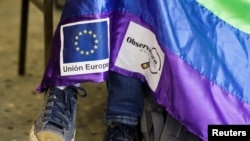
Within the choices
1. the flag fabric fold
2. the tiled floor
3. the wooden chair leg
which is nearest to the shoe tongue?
the flag fabric fold

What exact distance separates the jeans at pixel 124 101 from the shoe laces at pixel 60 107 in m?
0.11

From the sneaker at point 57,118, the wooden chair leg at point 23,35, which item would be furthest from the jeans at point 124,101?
the wooden chair leg at point 23,35

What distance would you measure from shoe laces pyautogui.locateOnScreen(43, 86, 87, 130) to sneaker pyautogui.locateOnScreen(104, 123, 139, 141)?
139 millimetres

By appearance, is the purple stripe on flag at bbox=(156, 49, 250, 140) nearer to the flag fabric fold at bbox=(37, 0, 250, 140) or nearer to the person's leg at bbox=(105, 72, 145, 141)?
the flag fabric fold at bbox=(37, 0, 250, 140)

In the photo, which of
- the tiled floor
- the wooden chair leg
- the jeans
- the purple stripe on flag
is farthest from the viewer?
the wooden chair leg

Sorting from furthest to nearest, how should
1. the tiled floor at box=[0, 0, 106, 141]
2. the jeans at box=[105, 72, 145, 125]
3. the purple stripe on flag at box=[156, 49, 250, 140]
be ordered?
the tiled floor at box=[0, 0, 106, 141]
the jeans at box=[105, 72, 145, 125]
the purple stripe on flag at box=[156, 49, 250, 140]

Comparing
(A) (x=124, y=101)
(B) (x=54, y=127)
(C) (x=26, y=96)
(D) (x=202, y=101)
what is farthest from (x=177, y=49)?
(C) (x=26, y=96)

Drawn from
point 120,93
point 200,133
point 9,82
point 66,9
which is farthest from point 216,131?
point 9,82

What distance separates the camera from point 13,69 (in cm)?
191

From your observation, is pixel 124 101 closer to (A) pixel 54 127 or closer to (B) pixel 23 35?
(A) pixel 54 127

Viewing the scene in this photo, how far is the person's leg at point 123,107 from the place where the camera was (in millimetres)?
1335

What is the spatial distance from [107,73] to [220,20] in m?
0.31

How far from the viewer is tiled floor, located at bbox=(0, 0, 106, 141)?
155cm

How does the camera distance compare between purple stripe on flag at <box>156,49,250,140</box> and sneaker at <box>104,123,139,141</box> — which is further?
sneaker at <box>104,123,139,141</box>
